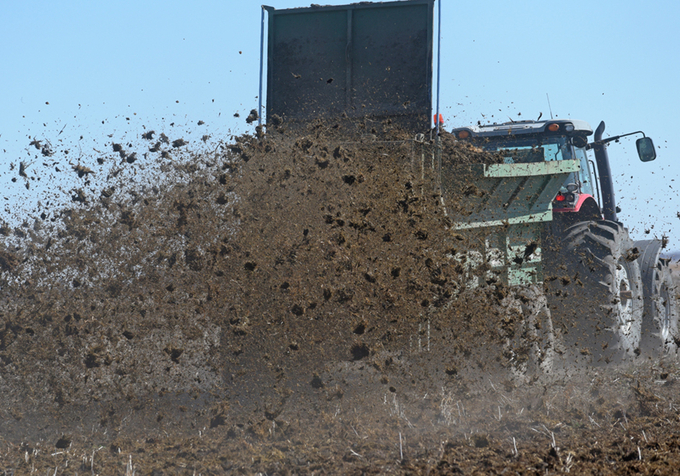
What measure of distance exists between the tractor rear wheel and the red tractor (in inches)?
0.4

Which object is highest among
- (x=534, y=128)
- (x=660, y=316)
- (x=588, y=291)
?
(x=534, y=128)

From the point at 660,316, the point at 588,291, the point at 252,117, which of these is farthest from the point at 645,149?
the point at 252,117

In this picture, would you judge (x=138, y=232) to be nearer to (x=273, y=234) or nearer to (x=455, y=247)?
(x=273, y=234)

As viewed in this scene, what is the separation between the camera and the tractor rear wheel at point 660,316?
7.13m

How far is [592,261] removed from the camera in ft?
20.1

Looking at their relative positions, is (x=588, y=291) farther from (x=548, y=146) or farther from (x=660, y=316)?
(x=660, y=316)

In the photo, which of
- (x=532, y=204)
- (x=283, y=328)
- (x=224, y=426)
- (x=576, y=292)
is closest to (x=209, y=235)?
(x=283, y=328)

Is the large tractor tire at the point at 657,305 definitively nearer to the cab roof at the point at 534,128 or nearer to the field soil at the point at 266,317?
the cab roof at the point at 534,128

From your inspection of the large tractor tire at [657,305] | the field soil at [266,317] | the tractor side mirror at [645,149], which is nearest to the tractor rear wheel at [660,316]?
the large tractor tire at [657,305]

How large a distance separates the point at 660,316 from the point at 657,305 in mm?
136

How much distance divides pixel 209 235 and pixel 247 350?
94 centimetres

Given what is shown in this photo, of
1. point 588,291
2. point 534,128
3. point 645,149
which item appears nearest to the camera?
point 588,291

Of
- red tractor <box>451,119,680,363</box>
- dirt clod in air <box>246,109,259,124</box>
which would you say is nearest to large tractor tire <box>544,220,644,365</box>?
red tractor <box>451,119,680,363</box>

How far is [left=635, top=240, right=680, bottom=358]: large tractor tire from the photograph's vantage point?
714 cm
